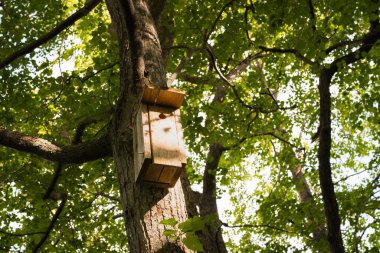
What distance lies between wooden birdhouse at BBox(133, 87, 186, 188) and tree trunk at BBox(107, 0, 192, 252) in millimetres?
135

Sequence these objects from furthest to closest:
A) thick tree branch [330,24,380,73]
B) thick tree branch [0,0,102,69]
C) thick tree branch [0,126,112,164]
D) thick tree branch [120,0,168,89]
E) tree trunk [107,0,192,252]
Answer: thick tree branch [330,24,380,73] < thick tree branch [0,0,102,69] < thick tree branch [0,126,112,164] < thick tree branch [120,0,168,89] < tree trunk [107,0,192,252]

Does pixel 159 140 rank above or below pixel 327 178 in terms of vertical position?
below

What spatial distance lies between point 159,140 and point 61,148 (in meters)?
1.45

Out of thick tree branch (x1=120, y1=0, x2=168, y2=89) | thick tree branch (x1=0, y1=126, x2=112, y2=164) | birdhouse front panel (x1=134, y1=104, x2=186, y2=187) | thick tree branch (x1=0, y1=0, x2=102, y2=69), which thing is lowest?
birdhouse front panel (x1=134, y1=104, x2=186, y2=187)

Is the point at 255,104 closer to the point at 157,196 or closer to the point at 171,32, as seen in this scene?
the point at 171,32

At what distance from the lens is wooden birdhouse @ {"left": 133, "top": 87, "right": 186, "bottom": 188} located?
2494mm

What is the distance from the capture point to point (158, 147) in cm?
255

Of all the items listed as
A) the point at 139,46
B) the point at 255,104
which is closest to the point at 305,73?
the point at 255,104

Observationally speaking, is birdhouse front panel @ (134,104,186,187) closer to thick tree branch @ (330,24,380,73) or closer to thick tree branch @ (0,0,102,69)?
thick tree branch @ (0,0,102,69)

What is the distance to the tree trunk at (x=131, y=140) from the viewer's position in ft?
8.11

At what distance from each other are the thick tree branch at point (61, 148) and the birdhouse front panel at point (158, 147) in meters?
0.75

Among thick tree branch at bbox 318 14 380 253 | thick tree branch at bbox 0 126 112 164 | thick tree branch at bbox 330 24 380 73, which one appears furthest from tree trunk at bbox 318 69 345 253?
thick tree branch at bbox 0 126 112 164

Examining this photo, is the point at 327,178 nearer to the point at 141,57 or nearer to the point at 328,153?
the point at 328,153

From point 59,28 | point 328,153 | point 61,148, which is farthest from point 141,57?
point 328,153
